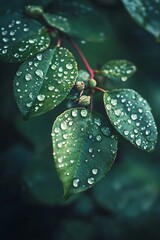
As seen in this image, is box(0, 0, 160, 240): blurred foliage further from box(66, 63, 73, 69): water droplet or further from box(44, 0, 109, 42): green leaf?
box(66, 63, 73, 69): water droplet

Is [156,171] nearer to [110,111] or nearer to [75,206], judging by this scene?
[75,206]

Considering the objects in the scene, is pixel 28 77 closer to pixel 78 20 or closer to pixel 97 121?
pixel 97 121

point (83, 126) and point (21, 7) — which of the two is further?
point (21, 7)

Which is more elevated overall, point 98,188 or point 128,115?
point 128,115

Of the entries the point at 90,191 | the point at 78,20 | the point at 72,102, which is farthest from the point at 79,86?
the point at 90,191

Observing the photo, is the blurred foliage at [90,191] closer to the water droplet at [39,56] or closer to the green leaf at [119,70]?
the green leaf at [119,70]

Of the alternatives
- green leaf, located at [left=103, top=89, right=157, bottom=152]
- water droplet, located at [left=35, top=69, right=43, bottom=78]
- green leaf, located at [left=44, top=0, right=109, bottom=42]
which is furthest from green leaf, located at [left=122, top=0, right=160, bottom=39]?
water droplet, located at [left=35, top=69, right=43, bottom=78]

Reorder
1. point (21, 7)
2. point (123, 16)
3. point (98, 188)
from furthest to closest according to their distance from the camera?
point (123, 16)
point (98, 188)
point (21, 7)

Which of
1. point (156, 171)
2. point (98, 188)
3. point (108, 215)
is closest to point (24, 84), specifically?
point (98, 188)
